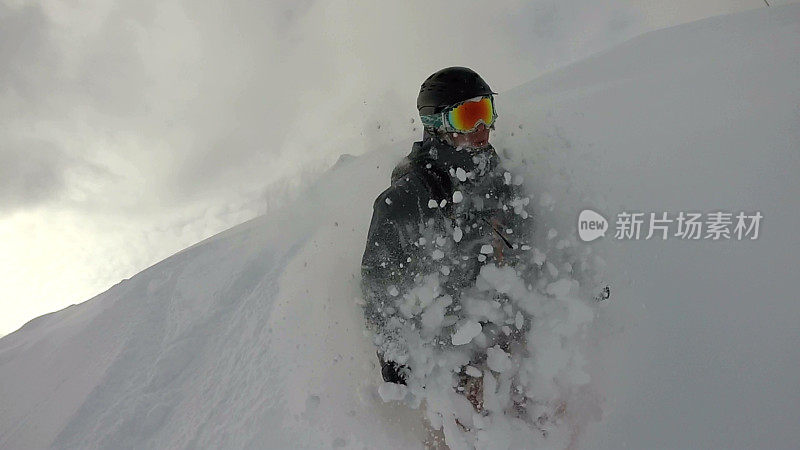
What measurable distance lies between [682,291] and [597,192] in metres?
0.74

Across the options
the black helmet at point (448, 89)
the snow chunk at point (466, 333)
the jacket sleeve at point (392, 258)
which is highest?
the black helmet at point (448, 89)

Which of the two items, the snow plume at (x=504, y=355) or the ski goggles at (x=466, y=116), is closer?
the snow plume at (x=504, y=355)

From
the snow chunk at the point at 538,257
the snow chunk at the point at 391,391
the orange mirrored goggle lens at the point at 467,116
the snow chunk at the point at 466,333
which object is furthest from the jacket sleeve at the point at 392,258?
the snow chunk at the point at 538,257

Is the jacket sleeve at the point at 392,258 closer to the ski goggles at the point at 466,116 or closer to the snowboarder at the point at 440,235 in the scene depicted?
the snowboarder at the point at 440,235

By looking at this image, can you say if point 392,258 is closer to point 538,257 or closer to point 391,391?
point 391,391

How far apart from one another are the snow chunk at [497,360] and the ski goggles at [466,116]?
46.1 inches

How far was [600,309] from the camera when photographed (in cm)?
253

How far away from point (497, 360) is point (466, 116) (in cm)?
129

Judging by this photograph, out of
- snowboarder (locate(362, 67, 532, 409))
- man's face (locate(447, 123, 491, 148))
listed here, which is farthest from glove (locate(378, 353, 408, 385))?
man's face (locate(447, 123, 491, 148))

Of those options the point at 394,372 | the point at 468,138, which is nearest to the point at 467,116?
the point at 468,138

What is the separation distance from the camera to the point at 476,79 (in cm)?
256

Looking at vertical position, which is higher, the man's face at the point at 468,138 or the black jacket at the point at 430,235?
the man's face at the point at 468,138

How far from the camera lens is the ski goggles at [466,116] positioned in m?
2.46

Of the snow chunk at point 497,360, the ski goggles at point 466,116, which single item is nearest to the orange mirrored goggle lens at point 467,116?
the ski goggles at point 466,116
